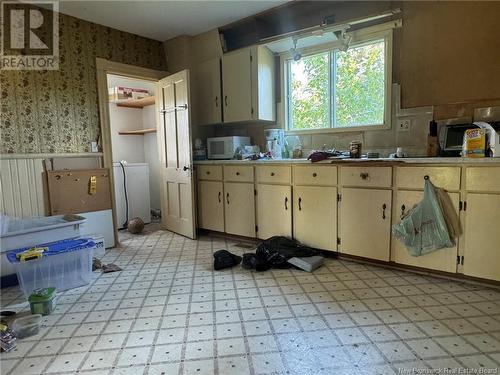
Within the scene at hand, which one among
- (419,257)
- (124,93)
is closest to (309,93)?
(419,257)

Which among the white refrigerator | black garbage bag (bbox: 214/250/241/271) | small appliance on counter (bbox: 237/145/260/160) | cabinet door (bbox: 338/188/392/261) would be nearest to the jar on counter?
cabinet door (bbox: 338/188/392/261)

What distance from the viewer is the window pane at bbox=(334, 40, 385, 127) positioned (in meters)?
3.02

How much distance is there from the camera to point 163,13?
3.25m

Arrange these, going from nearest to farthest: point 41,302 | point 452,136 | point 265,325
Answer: point 265,325 < point 41,302 < point 452,136

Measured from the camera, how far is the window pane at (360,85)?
3.02 m

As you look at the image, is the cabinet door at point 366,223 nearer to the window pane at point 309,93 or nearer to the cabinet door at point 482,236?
the cabinet door at point 482,236

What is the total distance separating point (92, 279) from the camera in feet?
8.53

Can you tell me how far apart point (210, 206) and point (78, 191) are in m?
1.44

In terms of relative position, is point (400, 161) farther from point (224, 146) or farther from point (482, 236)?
point (224, 146)

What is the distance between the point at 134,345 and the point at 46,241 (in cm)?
138

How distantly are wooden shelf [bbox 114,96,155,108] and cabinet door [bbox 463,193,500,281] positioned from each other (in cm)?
434

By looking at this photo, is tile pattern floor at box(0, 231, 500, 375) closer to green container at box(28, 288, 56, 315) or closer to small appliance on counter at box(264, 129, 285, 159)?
green container at box(28, 288, 56, 315)

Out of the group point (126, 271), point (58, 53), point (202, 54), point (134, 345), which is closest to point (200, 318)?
point (134, 345)

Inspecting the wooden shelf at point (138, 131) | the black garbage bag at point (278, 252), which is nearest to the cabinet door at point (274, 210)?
the black garbage bag at point (278, 252)
